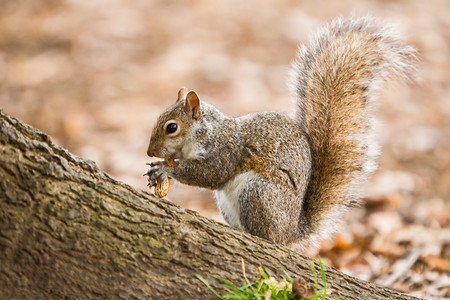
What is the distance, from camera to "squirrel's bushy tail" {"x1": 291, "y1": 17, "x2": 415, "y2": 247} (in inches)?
101

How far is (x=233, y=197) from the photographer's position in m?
2.44

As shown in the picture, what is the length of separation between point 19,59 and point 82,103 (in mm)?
1145

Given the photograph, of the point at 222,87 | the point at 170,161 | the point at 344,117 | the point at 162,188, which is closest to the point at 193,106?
the point at 170,161

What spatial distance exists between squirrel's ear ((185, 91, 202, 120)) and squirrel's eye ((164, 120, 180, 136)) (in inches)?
4.3

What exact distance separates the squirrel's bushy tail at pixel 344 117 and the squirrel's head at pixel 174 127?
59 cm

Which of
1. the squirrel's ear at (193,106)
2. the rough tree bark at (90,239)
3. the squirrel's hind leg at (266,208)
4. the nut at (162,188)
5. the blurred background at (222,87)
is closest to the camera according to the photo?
the rough tree bark at (90,239)

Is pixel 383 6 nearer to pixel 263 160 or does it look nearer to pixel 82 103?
pixel 82 103

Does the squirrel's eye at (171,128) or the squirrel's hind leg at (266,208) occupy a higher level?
the squirrel's eye at (171,128)

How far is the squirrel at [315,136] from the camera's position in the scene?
2.50 metres

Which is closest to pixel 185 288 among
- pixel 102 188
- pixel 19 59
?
pixel 102 188

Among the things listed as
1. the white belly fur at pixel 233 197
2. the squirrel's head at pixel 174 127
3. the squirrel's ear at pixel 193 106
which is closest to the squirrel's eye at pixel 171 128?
the squirrel's head at pixel 174 127

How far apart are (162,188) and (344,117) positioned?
978mm

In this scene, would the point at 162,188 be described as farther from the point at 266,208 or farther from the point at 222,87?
the point at 222,87

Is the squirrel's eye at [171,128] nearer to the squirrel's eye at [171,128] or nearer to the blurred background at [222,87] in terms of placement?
the squirrel's eye at [171,128]
